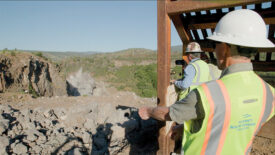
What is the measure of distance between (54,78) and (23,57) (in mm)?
3499

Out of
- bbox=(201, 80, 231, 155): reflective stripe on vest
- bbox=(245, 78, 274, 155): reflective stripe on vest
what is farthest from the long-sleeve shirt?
bbox=(201, 80, 231, 155): reflective stripe on vest

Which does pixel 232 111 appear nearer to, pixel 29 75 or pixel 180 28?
pixel 180 28

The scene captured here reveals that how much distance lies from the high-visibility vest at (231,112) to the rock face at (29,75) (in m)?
10.3

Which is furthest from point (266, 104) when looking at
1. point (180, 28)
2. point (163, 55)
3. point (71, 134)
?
point (71, 134)

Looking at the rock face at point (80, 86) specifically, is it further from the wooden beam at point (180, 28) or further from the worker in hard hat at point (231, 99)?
the worker in hard hat at point (231, 99)

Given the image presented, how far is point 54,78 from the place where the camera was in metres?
14.3

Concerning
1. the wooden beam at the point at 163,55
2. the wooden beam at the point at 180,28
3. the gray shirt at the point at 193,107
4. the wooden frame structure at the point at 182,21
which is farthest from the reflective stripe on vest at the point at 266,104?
the wooden beam at the point at 180,28

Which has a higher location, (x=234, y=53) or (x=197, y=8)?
(x=197, y=8)

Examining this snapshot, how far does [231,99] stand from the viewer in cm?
108

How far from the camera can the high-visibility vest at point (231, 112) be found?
1081mm

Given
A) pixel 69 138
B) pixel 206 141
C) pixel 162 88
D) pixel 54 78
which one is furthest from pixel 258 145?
pixel 54 78

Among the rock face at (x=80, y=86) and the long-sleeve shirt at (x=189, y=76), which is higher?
the long-sleeve shirt at (x=189, y=76)

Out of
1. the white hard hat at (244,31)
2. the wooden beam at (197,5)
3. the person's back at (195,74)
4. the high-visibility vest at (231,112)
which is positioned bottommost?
the high-visibility vest at (231,112)

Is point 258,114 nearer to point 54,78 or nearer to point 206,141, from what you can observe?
point 206,141
